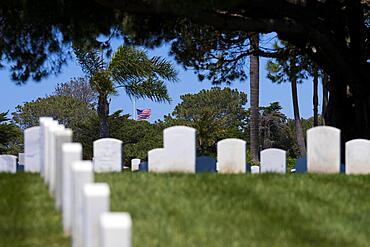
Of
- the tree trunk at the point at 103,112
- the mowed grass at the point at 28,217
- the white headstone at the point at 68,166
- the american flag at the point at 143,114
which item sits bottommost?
the mowed grass at the point at 28,217

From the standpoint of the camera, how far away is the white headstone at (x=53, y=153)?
8453 millimetres

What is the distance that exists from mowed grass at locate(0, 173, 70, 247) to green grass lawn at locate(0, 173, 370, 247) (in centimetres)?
1

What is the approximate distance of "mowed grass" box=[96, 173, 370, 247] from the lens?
25.0 feet

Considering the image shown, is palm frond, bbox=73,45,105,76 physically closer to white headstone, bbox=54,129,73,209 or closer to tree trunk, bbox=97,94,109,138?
tree trunk, bbox=97,94,109,138

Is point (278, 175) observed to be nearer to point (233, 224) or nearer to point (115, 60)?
point (233, 224)

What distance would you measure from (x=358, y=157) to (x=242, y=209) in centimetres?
512

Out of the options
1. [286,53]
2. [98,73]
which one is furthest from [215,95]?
[286,53]

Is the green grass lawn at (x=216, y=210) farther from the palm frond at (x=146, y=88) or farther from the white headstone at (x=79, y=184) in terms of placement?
the palm frond at (x=146, y=88)

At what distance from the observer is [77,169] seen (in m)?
5.92

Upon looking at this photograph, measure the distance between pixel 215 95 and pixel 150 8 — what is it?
276 ft

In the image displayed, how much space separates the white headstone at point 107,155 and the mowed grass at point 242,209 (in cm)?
206

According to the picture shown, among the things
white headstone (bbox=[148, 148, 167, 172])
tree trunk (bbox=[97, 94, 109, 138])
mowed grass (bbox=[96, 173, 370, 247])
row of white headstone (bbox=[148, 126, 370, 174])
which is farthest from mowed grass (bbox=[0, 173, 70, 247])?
tree trunk (bbox=[97, 94, 109, 138])

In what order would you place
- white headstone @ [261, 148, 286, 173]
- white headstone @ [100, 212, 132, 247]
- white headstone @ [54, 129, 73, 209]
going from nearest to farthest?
white headstone @ [100, 212, 132, 247]
white headstone @ [54, 129, 73, 209]
white headstone @ [261, 148, 286, 173]

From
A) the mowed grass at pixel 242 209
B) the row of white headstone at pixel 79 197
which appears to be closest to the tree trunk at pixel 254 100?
the mowed grass at pixel 242 209
